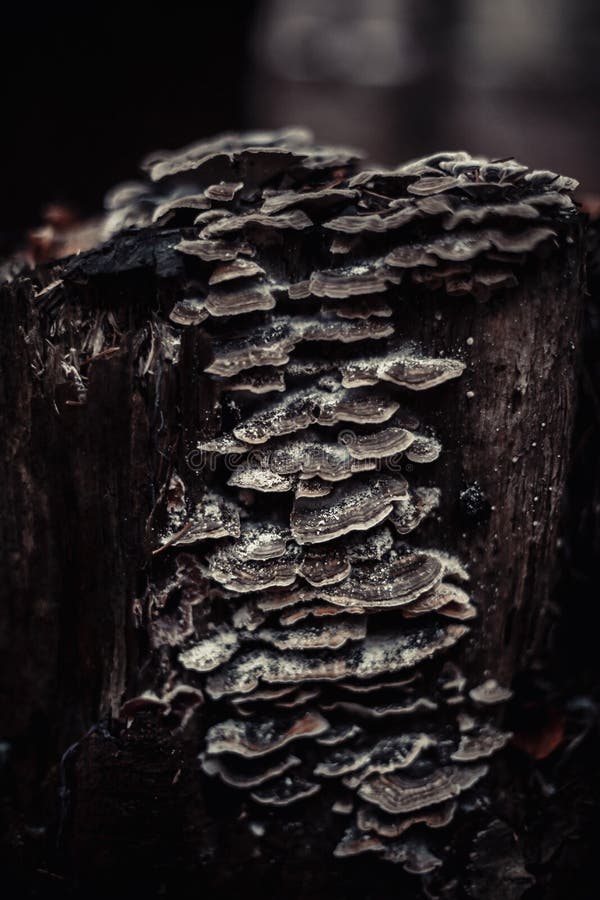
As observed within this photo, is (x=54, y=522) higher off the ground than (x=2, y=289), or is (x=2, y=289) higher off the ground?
(x=2, y=289)

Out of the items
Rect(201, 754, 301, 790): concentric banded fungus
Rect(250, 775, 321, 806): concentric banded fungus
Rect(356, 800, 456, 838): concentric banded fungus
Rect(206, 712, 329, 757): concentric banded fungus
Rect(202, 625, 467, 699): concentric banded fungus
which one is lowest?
Rect(356, 800, 456, 838): concentric banded fungus

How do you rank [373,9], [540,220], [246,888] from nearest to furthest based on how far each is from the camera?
[540,220] < [246,888] < [373,9]

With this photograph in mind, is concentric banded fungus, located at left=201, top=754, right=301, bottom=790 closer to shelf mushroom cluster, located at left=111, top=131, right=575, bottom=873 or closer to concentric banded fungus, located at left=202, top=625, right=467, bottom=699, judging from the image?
shelf mushroom cluster, located at left=111, top=131, right=575, bottom=873

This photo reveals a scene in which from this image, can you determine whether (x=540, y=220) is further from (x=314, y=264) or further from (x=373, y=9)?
(x=373, y=9)

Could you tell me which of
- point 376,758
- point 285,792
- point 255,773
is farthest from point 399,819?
point 255,773

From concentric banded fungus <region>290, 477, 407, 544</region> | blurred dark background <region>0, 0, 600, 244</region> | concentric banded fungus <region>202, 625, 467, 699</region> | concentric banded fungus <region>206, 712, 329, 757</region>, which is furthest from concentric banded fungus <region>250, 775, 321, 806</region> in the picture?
blurred dark background <region>0, 0, 600, 244</region>

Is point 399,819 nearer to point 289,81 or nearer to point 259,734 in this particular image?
point 259,734

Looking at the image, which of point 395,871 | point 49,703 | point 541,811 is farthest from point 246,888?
point 541,811
